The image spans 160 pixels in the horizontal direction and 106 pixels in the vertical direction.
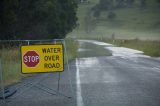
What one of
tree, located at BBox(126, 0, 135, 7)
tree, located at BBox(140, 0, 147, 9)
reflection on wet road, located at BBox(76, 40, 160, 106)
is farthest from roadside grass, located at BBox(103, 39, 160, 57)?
tree, located at BBox(126, 0, 135, 7)

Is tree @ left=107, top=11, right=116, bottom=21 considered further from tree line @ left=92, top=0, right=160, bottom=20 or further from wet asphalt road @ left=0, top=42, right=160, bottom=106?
wet asphalt road @ left=0, top=42, right=160, bottom=106

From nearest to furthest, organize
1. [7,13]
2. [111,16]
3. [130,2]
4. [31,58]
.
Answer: [31,58] < [7,13] < [111,16] < [130,2]

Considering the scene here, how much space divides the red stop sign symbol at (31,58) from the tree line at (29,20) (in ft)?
45.6

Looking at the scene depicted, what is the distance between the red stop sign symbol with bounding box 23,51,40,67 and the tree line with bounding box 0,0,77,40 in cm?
1390

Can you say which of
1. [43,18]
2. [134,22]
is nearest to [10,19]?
[43,18]

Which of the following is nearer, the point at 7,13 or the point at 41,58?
the point at 41,58

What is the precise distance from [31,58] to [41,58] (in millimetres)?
281

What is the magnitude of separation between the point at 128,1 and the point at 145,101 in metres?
158

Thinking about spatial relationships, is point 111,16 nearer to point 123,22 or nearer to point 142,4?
point 123,22

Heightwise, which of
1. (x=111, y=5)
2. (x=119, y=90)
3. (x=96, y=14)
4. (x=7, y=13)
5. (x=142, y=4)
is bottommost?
(x=119, y=90)

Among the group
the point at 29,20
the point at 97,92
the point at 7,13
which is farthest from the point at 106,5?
the point at 97,92

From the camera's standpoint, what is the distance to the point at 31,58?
12.3 metres

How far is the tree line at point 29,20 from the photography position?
26.1m

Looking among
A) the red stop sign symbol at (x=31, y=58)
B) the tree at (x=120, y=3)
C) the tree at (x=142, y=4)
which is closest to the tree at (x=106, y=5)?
the tree at (x=120, y=3)
